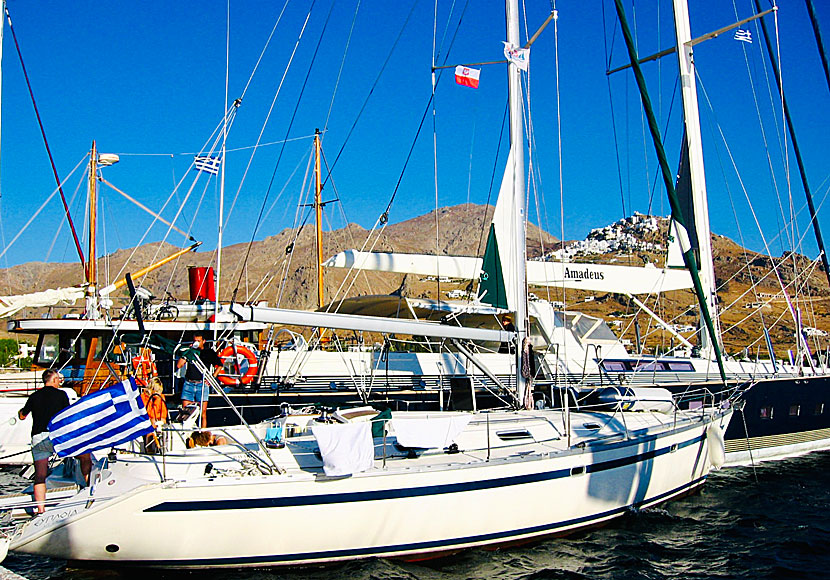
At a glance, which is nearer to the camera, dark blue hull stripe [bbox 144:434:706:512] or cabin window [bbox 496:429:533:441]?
dark blue hull stripe [bbox 144:434:706:512]

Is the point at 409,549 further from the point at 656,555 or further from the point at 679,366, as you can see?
the point at 679,366

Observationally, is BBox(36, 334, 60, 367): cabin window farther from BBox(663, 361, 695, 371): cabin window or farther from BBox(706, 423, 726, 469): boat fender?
BBox(663, 361, 695, 371): cabin window

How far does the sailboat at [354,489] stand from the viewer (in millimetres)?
9133

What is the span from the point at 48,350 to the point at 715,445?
1734cm

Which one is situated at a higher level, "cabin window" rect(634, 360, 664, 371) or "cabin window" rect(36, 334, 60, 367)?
"cabin window" rect(36, 334, 60, 367)

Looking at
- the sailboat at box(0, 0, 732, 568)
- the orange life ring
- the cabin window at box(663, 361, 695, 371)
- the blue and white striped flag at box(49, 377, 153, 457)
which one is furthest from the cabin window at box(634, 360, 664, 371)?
the blue and white striped flag at box(49, 377, 153, 457)

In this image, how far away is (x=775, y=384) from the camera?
20.7 m

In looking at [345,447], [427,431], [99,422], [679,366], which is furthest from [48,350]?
[679,366]

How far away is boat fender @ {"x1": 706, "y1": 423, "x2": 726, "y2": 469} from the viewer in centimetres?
1450

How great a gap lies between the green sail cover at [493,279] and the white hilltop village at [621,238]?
299ft

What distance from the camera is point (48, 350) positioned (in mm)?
18500

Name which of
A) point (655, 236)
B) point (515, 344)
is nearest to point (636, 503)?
point (515, 344)

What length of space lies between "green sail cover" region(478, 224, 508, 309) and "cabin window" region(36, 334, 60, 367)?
11827 mm

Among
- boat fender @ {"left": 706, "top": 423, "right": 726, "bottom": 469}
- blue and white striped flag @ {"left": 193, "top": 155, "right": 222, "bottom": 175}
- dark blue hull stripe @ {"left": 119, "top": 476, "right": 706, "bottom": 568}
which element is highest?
blue and white striped flag @ {"left": 193, "top": 155, "right": 222, "bottom": 175}
